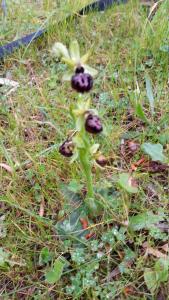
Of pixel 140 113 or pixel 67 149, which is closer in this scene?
pixel 67 149

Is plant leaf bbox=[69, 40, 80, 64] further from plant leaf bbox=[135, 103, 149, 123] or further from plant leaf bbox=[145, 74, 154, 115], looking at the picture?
plant leaf bbox=[145, 74, 154, 115]

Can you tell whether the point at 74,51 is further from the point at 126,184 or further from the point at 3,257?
the point at 3,257

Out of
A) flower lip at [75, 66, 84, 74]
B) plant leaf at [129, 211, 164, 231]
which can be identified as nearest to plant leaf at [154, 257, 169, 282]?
plant leaf at [129, 211, 164, 231]

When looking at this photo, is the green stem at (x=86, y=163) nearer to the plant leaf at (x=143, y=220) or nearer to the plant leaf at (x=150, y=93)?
the plant leaf at (x=143, y=220)

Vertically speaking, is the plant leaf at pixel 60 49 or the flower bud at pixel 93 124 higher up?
the plant leaf at pixel 60 49

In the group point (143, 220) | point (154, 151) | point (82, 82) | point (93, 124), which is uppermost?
point (82, 82)

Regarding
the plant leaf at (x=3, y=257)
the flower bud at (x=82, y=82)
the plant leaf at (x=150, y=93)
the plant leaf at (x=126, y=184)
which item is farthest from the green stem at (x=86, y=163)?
the plant leaf at (x=150, y=93)

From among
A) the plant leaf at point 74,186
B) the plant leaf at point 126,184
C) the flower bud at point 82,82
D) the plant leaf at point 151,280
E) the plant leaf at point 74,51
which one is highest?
the plant leaf at point 74,51

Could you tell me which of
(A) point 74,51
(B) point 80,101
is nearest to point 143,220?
(B) point 80,101
